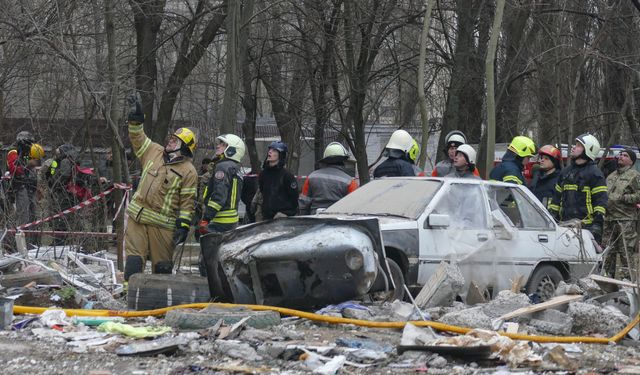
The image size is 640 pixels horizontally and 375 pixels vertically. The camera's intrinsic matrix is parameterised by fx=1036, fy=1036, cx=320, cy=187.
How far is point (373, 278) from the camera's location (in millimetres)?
8406

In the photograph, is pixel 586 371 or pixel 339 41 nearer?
pixel 586 371

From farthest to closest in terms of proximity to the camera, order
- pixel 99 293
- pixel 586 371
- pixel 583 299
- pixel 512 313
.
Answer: pixel 99 293
pixel 583 299
pixel 512 313
pixel 586 371

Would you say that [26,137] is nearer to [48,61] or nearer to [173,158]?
[48,61]

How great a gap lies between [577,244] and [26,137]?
8.11 m

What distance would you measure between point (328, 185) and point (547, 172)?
2.93 m

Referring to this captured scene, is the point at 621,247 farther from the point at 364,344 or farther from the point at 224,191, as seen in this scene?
the point at 364,344

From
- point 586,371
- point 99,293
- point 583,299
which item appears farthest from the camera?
point 99,293

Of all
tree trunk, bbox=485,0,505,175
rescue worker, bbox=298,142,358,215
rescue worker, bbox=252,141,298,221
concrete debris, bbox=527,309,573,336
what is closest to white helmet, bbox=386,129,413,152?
rescue worker, bbox=298,142,358,215

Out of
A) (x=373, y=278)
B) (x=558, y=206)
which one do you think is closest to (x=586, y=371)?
(x=373, y=278)

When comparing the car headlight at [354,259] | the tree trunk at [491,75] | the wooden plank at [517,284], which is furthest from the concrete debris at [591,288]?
the tree trunk at [491,75]

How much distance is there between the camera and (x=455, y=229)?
972 cm

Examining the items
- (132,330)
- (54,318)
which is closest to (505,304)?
(132,330)

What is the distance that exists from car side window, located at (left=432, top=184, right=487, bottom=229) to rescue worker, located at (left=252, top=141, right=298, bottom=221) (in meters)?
1.84

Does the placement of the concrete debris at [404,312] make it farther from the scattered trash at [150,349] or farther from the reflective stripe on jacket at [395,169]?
the reflective stripe on jacket at [395,169]
